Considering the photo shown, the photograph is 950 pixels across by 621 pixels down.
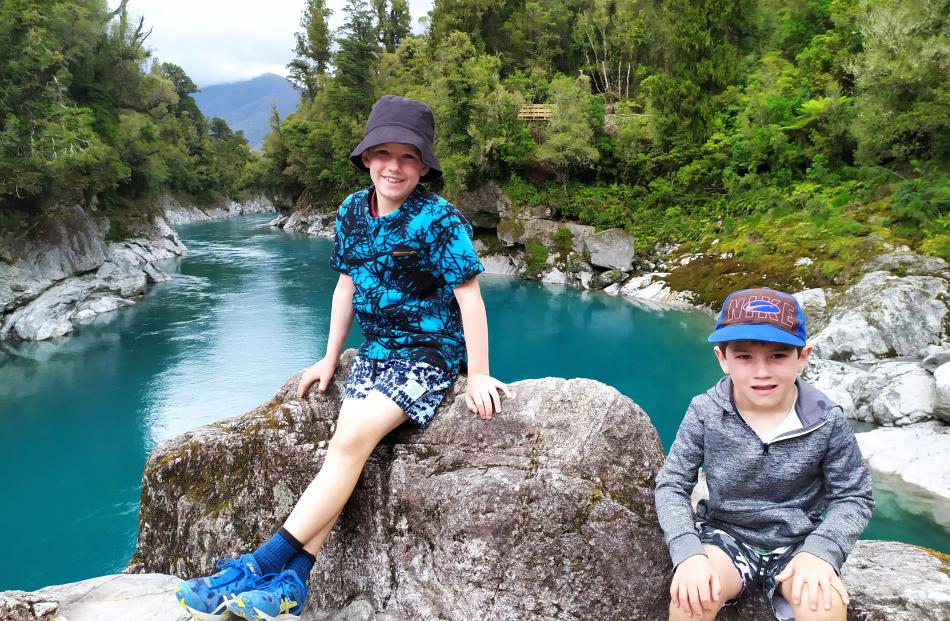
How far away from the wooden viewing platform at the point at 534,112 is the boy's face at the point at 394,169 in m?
22.7

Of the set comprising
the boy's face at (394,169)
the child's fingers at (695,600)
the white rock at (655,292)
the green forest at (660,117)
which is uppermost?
the green forest at (660,117)

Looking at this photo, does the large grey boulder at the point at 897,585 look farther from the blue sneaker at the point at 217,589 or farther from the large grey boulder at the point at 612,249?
the large grey boulder at the point at 612,249

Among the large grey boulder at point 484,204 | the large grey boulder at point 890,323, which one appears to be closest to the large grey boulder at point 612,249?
the large grey boulder at point 484,204

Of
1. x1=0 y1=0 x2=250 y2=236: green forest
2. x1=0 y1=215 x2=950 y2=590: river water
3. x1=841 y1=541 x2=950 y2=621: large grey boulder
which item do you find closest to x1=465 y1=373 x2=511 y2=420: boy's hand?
x1=841 y1=541 x2=950 y2=621: large grey boulder

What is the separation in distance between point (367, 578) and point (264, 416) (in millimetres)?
891

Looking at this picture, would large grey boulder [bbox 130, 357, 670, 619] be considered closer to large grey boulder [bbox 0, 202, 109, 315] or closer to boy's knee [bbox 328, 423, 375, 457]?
boy's knee [bbox 328, 423, 375, 457]

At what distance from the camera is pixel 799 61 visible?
18.9 metres

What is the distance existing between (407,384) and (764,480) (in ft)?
4.42

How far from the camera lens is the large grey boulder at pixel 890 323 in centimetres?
1055

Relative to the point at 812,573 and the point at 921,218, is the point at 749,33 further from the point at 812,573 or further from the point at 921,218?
the point at 812,573

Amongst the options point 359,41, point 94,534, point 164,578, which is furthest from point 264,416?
point 359,41

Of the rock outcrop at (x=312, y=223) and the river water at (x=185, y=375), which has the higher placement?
the rock outcrop at (x=312, y=223)

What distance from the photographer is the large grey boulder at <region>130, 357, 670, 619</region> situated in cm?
217

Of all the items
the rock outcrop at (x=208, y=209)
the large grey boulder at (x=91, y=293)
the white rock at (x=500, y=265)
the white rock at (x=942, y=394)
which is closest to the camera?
the white rock at (x=942, y=394)
